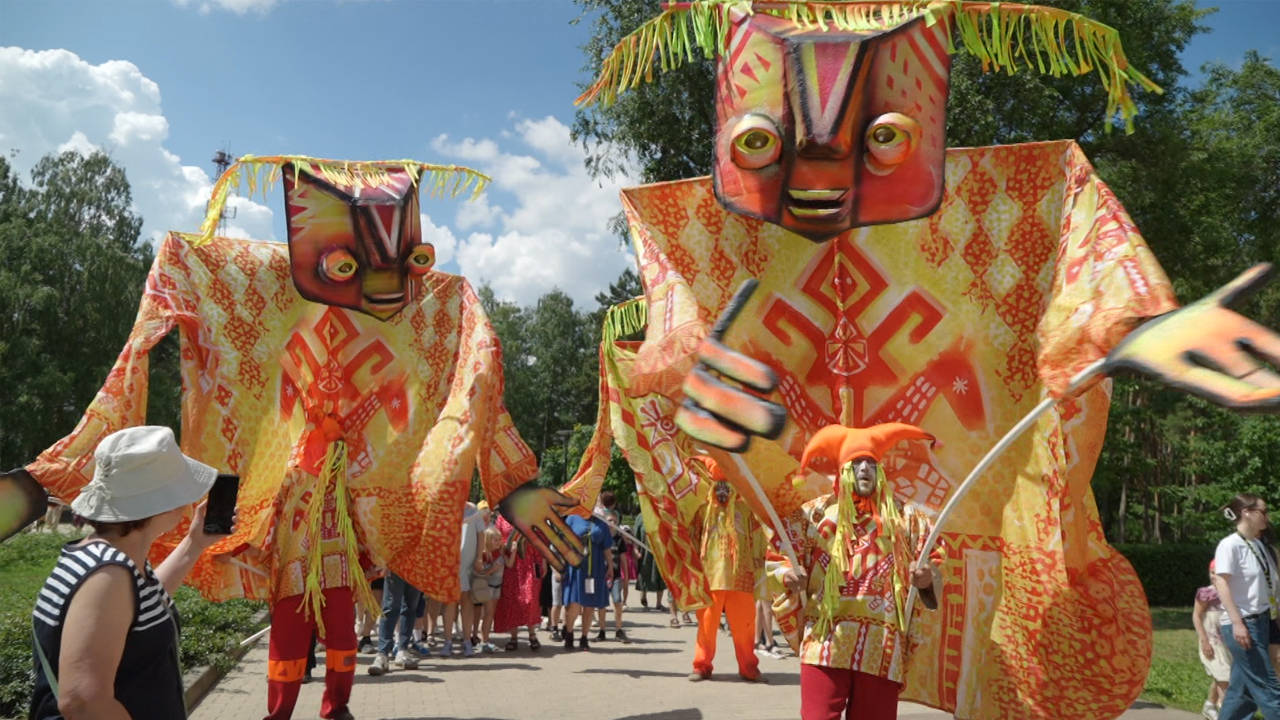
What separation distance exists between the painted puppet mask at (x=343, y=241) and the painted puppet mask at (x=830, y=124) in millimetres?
2485

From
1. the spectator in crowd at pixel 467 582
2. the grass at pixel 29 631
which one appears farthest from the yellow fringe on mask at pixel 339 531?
the spectator in crowd at pixel 467 582

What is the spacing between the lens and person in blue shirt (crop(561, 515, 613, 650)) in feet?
35.9

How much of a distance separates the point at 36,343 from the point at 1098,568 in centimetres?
3370

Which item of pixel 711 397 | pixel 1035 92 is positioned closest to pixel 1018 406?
pixel 711 397

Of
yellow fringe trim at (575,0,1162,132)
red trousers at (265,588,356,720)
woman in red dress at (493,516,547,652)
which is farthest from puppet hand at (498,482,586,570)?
woman in red dress at (493,516,547,652)

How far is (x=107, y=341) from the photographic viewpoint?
32.2 m

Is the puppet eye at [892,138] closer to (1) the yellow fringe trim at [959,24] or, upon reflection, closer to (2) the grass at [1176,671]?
(1) the yellow fringe trim at [959,24]

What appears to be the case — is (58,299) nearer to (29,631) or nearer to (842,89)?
(29,631)

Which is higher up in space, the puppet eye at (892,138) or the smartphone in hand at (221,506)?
the puppet eye at (892,138)

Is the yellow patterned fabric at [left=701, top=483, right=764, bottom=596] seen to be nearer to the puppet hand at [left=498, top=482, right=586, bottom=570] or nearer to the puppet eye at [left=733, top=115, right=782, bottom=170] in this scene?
the puppet hand at [left=498, top=482, right=586, bottom=570]

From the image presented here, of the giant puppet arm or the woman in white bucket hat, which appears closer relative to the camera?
the woman in white bucket hat

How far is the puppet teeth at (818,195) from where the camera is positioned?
437 centimetres

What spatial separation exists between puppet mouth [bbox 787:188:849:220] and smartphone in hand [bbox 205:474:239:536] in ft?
8.10

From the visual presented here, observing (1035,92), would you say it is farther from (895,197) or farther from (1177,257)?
(895,197)
